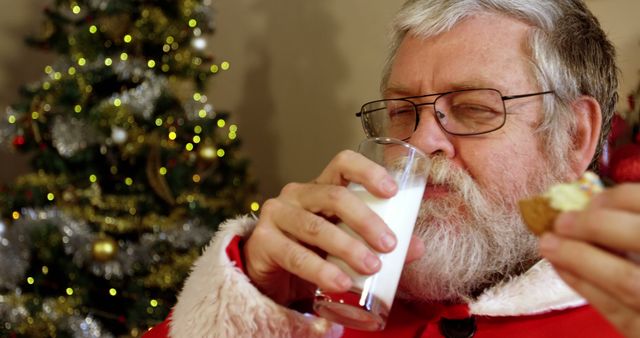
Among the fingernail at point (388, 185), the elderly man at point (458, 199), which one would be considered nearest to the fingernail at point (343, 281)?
the elderly man at point (458, 199)

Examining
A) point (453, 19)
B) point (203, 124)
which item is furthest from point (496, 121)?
point (203, 124)

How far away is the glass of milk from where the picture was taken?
82cm

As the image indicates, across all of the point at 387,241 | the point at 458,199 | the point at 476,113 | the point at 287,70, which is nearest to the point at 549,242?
the point at 387,241

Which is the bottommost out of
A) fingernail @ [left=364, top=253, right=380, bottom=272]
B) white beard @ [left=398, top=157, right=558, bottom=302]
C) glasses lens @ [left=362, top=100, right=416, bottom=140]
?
white beard @ [left=398, top=157, right=558, bottom=302]

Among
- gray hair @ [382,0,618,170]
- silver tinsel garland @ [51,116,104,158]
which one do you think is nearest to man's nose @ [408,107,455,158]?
gray hair @ [382,0,618,170]

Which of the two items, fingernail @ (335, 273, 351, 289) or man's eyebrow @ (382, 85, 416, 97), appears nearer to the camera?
fingernail @ (335, 273, 351, 289)

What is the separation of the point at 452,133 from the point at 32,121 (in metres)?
1.73

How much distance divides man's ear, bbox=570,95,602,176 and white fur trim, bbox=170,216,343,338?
609mm

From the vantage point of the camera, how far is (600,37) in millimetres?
1382

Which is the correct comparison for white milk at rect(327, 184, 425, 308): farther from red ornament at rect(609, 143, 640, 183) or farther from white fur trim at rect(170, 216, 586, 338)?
red ornament at rect(609, 143, 640, 183)

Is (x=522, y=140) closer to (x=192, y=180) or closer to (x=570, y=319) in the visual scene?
(x=570, y=319)

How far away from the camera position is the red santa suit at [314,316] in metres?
1.01

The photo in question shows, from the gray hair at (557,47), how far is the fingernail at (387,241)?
553mm

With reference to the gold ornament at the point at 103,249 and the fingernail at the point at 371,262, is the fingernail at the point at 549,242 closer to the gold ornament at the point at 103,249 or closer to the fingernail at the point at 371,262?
the fingernail at the point at 371,262
